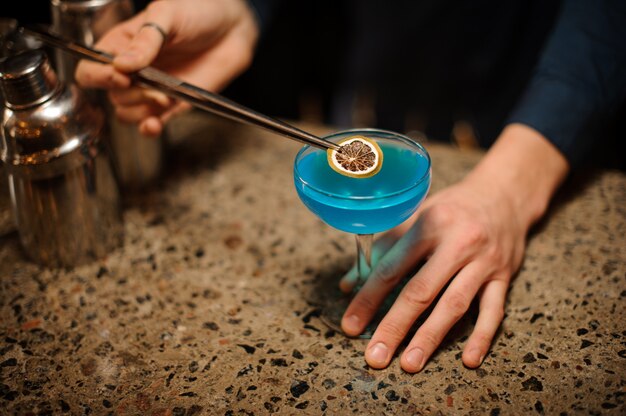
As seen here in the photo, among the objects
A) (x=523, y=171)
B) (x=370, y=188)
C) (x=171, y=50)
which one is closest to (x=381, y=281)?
(x=370, y=188)

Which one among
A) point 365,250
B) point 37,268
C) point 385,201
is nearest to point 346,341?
point 365,250

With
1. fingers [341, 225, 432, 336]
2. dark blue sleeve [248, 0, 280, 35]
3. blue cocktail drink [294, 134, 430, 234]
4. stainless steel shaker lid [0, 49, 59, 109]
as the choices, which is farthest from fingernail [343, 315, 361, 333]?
dark blue sleeve [248, 0, 280, 35]

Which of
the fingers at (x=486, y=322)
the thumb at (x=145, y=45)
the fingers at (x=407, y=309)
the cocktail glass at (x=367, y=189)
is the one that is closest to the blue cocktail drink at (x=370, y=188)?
the cocktail glass at (x=367, y=189)

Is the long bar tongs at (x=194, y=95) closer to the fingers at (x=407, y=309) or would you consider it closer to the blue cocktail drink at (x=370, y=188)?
the blue cocktail drink at (x=370, y=188)

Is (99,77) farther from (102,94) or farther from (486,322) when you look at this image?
(486,322)

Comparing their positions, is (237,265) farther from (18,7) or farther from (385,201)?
(18,7)

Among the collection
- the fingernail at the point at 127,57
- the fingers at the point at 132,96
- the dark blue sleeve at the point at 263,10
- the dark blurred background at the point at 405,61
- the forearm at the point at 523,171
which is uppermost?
the fingernail at the point at 127,57
